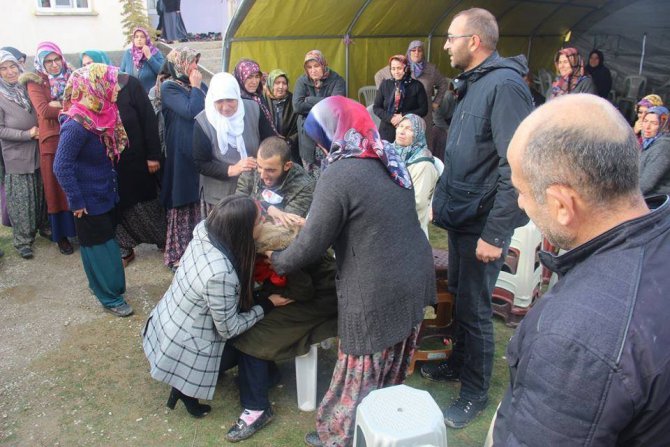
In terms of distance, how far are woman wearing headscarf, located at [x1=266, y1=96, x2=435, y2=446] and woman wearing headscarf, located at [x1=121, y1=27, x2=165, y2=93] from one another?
4222 mm

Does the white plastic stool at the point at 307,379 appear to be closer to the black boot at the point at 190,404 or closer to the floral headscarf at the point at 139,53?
the black boot at the point at 190,404

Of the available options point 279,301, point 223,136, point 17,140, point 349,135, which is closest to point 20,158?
point 17,140

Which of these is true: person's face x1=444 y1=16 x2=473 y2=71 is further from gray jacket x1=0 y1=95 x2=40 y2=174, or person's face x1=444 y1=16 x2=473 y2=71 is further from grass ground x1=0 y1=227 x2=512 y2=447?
gray jacket x1=0 y1=95 x2=40 y2=174

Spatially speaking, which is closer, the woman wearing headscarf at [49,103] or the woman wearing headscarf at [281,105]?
the woman wearing headscarf at [49,103]

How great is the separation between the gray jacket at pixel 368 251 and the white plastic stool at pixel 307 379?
0.50 meters

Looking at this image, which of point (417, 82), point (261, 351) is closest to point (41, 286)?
point (261, 351)

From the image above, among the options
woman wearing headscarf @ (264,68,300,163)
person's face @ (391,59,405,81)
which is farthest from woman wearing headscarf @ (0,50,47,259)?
person's face @ (391,59,405,81)

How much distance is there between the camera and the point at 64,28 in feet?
36.1

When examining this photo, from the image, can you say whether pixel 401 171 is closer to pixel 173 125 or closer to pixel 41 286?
pixel 173 125

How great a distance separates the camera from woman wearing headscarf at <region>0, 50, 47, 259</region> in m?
4.64

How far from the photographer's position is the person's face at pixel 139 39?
5730 mm

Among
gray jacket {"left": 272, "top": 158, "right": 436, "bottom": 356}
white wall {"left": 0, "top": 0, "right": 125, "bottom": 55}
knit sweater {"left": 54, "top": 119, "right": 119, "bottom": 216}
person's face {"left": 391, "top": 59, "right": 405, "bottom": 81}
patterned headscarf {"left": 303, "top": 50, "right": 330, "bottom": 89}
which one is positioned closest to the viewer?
gray jacket {"left": 272, "top": 158, "right": 436, "bottom": 356}

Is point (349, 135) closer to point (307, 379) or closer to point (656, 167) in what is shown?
point (307, 379)

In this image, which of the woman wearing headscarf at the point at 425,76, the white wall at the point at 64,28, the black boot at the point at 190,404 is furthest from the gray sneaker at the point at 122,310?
the white wall at the point at 64,28
